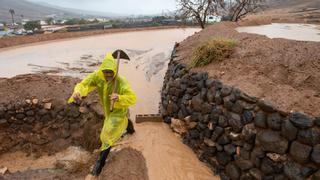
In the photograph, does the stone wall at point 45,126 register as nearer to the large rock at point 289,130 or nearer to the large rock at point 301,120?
the large rock at point 289,130

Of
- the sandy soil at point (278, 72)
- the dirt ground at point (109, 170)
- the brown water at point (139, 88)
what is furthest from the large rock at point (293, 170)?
the dirt ground at point (109, 170)

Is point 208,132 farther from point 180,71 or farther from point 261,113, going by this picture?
point 180,71

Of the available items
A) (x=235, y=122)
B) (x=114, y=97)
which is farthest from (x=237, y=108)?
(x=114, y=97)

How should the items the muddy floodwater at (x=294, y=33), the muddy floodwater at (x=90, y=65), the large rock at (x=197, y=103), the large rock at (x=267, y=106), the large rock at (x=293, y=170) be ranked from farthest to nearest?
1. the muddy floodwater at (x=90, y=65)
2. the muddy floodwater at (x=294, y=33)
3. the large rock at (x=197, y=103)
4. the large rock at (x=267, y=106)
5. the large rock at (x=293, y=170)

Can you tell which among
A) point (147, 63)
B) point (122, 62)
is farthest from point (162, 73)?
point (122, 62)

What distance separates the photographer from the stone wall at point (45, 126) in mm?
6230

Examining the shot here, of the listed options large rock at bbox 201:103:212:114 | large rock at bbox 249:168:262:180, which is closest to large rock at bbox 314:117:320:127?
large rock at bbox 249:168:262:180

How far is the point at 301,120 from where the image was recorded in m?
3.38

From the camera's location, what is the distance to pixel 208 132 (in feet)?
16.0

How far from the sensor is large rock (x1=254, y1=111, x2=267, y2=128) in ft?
12.4

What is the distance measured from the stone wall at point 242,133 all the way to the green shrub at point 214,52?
317 millimetres

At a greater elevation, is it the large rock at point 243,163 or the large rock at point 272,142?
the large rock at point 272,142

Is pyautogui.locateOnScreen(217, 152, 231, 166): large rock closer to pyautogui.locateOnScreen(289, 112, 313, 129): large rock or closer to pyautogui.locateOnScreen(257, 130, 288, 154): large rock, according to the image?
pyautogui.locateOnScreen(257, 130, 288, 154): large rock

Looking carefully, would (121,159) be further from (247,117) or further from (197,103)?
(247,117)
